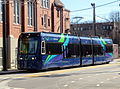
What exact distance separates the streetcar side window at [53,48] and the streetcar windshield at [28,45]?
1156mm

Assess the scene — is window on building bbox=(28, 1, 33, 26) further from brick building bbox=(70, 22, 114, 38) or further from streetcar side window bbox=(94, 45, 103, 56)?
brick building bbox=(70, 22, 114, 38)

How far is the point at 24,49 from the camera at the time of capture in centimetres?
2527

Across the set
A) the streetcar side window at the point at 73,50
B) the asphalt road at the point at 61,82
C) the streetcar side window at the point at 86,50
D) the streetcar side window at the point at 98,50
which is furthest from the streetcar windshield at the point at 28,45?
the streetcar side window at the point at 98,50

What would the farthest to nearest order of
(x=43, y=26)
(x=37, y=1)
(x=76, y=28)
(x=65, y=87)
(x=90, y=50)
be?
(x=76, y=28) < (x=43, y=26) < (x=37, y=1) < (x=90, y=50) < (x=65, y=87)

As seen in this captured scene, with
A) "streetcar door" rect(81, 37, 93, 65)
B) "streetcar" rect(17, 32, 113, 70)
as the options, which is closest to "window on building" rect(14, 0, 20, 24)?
"streetcar" rect(17, 32, 113, 70)

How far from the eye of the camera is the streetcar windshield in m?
24.8

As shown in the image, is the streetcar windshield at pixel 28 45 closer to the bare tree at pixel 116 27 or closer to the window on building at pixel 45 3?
the window on building at pixel 45 3

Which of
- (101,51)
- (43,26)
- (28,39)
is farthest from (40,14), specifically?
(28,39)

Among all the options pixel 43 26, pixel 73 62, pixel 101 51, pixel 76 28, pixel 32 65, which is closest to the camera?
pixel 32 65

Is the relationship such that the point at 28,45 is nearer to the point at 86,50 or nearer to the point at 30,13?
the point at 86,50

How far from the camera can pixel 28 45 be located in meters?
25.1

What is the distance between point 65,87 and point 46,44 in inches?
424

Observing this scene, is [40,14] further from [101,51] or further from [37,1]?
[101,51]

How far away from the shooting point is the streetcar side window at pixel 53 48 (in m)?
25.4
